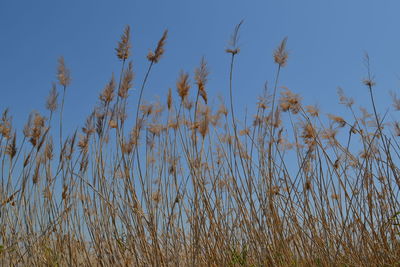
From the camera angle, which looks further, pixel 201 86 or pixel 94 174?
pixel 94 174

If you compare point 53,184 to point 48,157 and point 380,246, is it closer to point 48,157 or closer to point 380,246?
point 48,157

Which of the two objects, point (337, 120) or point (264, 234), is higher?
point (337, 120)

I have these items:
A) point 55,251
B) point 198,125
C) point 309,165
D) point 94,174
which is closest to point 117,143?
point 94,174

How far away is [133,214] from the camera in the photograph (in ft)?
7.93

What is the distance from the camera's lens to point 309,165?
2730 mm

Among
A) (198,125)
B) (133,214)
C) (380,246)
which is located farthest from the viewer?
(198,125)

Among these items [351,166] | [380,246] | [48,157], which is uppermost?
[48,157]

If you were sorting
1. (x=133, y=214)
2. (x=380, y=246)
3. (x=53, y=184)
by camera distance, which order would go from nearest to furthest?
1. (x=380, y=246)
2. (x=133, y=214)
3. (x=53, y=184)

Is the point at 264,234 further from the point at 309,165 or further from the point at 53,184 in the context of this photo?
the point at 53,184

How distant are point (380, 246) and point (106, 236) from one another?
1.51m

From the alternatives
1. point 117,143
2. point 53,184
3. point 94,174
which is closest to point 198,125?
point 117,143

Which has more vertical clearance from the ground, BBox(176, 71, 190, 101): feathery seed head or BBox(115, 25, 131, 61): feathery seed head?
BBox(115, 25, 131, 61): feathery seed head

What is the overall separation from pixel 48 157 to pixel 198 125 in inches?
42.9

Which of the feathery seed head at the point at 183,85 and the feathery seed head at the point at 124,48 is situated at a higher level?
the feathery seed head at the point at 124,48
